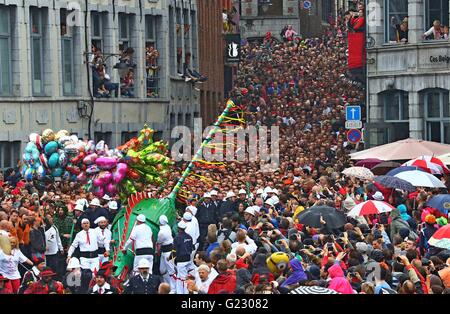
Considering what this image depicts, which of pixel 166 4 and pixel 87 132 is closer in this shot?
pixel 87 132

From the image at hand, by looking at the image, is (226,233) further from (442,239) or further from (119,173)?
(442,239)

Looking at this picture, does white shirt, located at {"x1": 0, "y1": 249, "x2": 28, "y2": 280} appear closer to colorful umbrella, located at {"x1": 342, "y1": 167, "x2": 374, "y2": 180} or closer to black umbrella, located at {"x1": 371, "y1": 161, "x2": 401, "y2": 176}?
colorful umbrella, located at {"x1": 342, "y1": 167, "x2": 374, "y2": 180}

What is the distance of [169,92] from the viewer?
2207 inches

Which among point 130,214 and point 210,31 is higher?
point 210,31

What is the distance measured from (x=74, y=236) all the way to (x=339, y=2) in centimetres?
8298

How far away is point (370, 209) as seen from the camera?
25.5m

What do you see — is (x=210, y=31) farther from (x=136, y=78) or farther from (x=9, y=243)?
(x=9, y=243)

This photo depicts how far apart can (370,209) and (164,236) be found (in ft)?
11.1

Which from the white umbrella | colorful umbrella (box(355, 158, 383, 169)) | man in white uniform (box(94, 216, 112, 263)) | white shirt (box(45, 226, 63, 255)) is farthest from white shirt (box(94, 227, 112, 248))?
colorful umbrella (box(355, 158, 383, 169))

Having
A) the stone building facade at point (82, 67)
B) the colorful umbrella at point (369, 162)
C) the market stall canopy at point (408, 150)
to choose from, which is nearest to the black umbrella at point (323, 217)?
the market stall canopy at point (408, 150)

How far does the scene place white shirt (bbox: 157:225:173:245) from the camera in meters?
26.6

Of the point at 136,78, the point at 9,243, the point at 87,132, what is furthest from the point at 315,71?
the point at 9,243

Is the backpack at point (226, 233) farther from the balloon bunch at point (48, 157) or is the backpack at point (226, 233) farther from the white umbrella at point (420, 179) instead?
the white umbrella at point (420, 179)
